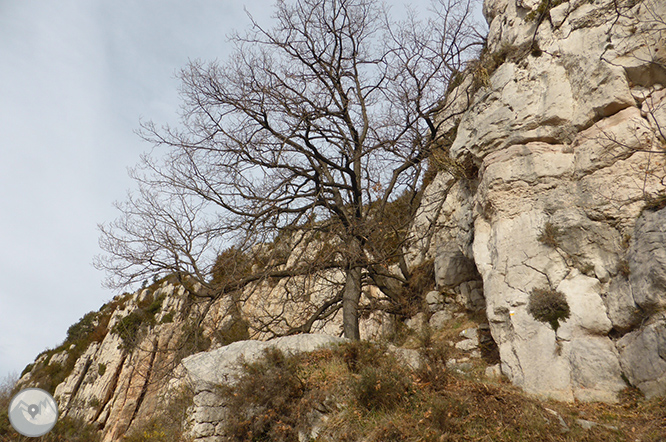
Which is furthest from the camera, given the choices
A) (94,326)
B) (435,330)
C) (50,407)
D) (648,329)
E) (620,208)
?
(94,326)

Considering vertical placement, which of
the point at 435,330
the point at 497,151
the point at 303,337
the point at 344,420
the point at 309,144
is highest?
the point at 309,144

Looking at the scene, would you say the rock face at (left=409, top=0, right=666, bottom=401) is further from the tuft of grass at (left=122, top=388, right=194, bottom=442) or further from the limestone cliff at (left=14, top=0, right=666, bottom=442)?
the tuft of grass at (left=122, top=388, right=194, bottom=442)

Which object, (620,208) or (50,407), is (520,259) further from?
(50,407)

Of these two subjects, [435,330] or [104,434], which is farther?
[104,434]

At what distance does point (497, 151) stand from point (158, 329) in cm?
1736

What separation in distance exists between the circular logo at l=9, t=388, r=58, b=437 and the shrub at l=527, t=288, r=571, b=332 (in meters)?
6.98

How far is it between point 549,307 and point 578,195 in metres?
2.02

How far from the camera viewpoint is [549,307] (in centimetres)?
666

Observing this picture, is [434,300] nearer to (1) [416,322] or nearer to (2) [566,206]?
(1) [416,322]

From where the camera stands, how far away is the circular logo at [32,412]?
4.74 m

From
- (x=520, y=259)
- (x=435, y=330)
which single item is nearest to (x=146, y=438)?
(x=435, y=330)

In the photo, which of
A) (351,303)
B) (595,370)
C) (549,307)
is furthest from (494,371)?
(351,303)

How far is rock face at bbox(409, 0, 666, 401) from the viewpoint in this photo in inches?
233

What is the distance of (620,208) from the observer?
21.5 ft
